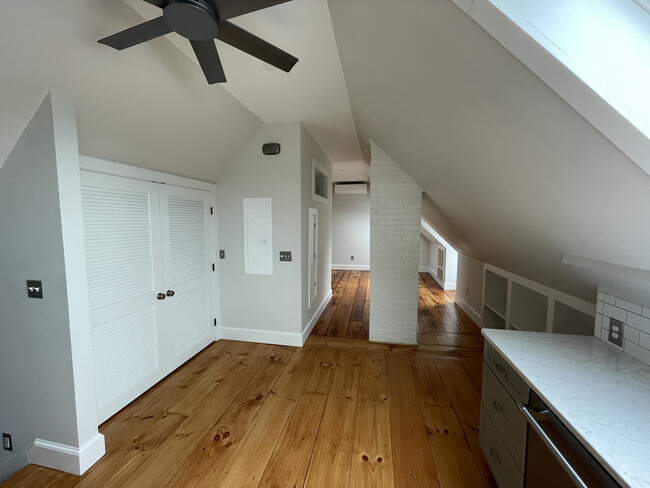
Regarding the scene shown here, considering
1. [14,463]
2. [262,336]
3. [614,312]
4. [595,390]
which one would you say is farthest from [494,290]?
[14,463]

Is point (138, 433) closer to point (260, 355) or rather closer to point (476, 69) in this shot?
point (260, 355)

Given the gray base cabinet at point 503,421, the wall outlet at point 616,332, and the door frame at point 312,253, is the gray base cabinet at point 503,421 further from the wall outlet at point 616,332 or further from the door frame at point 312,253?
the door frame at point 312,253

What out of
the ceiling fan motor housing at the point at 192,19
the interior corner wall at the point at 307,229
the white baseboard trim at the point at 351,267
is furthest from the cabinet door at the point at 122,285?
the white baseboard trim at the point at 351,267

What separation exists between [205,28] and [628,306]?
2.46 m

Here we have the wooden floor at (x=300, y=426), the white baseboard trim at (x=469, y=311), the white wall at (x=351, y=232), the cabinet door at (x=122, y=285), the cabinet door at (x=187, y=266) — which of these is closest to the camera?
the wooden floor at (x=300, y=426)

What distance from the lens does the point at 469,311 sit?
13.7 feet

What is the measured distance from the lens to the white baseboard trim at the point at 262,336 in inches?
123

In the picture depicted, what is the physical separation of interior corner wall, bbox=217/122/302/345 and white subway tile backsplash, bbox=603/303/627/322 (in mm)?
2485

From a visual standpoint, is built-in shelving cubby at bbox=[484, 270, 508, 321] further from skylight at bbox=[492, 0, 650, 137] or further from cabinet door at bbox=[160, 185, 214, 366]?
cabinet door at bbox=[160, 185, 214, 366]

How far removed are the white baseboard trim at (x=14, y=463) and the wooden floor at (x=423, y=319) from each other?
259 cm

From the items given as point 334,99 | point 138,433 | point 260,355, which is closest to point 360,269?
point 260,355

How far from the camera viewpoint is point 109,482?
4.93 ft

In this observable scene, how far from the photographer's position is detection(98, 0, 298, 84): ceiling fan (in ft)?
3.19

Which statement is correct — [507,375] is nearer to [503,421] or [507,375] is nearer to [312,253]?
[503,421]
